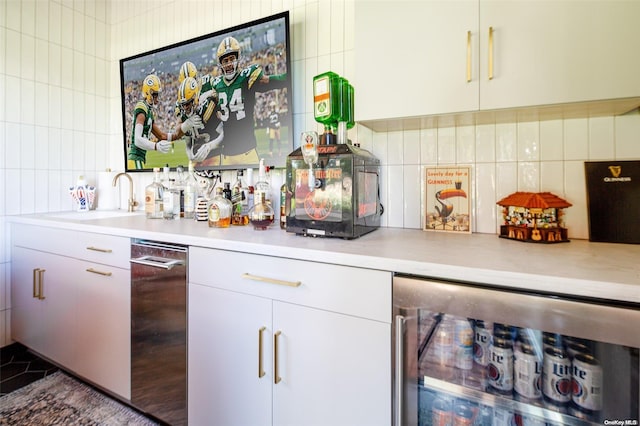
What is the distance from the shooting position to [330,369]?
979 mm

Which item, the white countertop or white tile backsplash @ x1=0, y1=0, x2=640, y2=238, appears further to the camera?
white tile backsplash @ x1=0, y1=0, x2=640, y2=238

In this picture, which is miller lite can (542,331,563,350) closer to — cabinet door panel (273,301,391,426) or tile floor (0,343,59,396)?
cabinet door panel (273,301,391,426)

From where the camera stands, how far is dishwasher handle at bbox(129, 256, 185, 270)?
1.28 m

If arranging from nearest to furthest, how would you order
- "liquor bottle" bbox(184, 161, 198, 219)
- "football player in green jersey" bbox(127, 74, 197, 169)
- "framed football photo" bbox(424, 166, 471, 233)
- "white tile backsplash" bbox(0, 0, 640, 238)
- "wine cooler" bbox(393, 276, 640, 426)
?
"wine cooler" bbox(393, 276, 640, 426)
"white tile backsplash" bbox(0, 0, 640, 238)
"framed football photo" bbox(424, 166, 471, 233)
"liquor bottle" bbox(184, 161, 198, 219)
"football player in green jersey" bbox(127, 74, 197, 169)

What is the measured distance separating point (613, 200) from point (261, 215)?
1.43 meters

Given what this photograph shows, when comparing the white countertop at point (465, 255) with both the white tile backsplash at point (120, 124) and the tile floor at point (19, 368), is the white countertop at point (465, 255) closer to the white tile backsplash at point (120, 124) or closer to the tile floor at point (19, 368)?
the white tile backsplash at point (120, 124)

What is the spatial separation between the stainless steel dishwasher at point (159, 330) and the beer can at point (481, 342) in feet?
3.60

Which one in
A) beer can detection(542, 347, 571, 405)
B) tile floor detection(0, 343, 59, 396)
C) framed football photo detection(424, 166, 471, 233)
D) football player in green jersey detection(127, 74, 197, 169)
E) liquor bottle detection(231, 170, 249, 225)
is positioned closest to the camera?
beer can detection(542, 347, 571, 405)

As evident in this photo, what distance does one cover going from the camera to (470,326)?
925mm

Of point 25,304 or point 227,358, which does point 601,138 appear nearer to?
point 227,358

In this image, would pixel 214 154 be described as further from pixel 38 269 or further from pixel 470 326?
pixel 470 326

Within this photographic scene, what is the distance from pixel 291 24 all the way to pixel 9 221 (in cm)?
225

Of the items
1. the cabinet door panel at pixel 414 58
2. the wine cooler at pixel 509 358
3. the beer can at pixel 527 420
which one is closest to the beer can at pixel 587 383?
the wine cooler at pixel 509 358

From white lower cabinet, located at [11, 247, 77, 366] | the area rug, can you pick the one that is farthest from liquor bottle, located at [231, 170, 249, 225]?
the area rug
